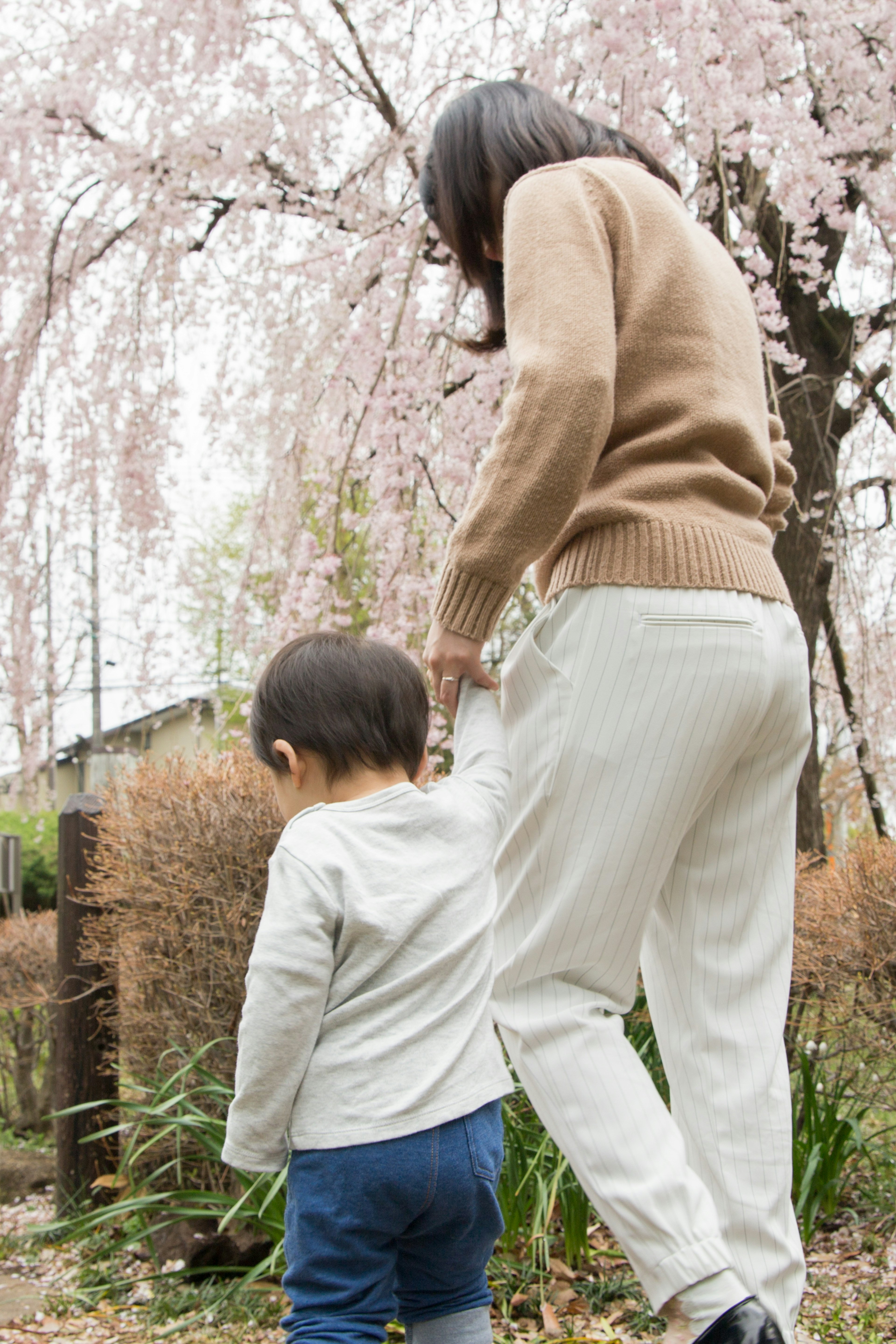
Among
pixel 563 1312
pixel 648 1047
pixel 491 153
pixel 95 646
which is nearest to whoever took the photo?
pixel 491 153

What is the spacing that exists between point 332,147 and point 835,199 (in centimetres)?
179

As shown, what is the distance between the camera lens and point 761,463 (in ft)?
4.22

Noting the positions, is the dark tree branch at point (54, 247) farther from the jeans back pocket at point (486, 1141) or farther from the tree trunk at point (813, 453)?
the jeans back pocket at point (486, 1141)

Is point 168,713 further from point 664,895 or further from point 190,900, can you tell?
point 664,895

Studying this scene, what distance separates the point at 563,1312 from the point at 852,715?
273cm

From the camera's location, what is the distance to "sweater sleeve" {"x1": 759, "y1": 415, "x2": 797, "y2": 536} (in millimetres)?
1531

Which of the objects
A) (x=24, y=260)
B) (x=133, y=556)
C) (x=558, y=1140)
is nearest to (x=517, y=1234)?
(x=558, y=1140)

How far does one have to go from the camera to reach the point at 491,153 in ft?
4.61

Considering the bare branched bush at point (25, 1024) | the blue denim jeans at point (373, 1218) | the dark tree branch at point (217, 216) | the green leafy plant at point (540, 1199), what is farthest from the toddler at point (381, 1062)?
the dark tree branch at point (217, 216)

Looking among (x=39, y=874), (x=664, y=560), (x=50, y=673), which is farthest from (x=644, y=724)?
(x=39, y=874)

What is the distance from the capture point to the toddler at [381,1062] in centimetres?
108

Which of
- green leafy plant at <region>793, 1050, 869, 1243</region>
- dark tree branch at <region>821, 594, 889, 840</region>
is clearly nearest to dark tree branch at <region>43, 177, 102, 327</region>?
dark tree branch at <region>821, 594, 889, 840</region>

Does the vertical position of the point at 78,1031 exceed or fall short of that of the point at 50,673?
it falls short

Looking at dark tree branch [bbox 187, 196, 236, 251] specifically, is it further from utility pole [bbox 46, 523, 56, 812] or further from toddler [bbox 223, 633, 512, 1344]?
toddler [bbox 223, 633, 512, 1344]
